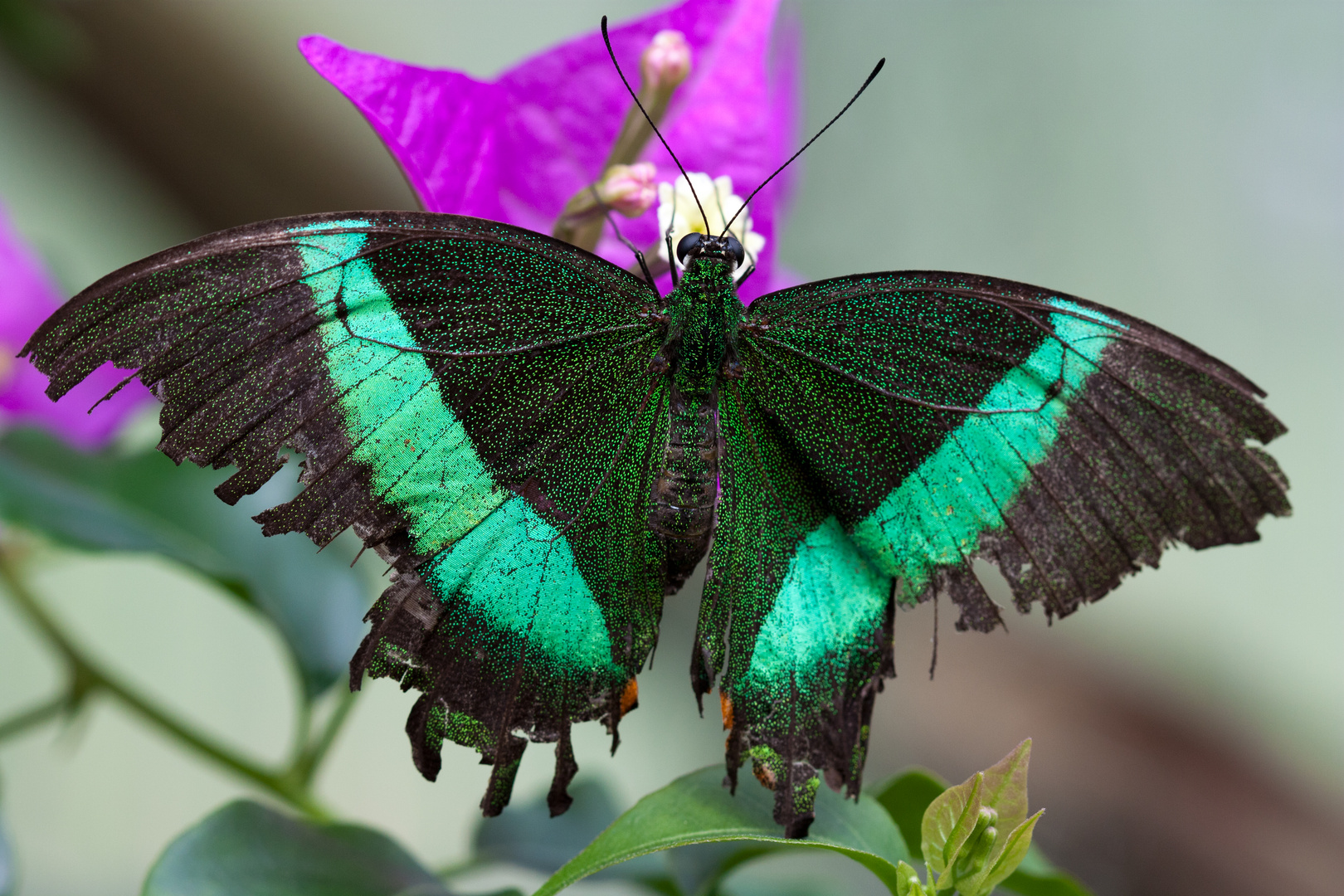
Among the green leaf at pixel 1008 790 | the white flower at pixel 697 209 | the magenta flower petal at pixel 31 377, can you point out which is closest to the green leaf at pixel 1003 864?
the green leaf at pixel 1008 790

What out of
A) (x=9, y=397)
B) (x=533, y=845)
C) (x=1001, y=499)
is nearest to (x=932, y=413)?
(x=1001, y=499)

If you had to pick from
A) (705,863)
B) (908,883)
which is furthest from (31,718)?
(908,883)

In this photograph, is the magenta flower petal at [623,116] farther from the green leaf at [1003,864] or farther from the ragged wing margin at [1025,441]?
the green leaf at [1003,864]

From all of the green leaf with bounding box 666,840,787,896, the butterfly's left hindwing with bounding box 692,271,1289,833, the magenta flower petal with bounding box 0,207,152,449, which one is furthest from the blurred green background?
the butterfly's left hindwing with bounding box 692,271,1289,833

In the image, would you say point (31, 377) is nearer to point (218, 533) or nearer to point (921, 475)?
point (218, 533)

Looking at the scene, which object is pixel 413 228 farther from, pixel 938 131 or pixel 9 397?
pixel 938 131

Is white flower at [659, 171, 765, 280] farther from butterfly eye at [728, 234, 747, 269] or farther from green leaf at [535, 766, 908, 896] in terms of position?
green leaf at [535, 766, 908, 896]
